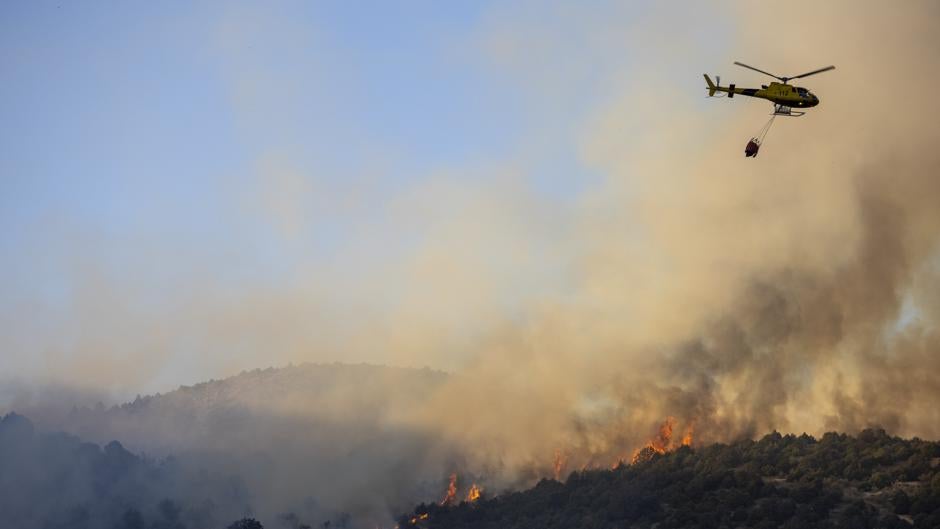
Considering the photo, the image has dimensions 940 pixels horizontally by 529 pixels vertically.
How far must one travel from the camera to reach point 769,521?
182 metres

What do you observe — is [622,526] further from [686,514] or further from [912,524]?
[912,524]

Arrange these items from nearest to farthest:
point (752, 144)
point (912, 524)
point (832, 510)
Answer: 1. point (752, 144)
2. point (912, 524)
3. point (832, 510)

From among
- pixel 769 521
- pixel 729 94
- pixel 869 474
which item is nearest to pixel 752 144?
pixel 729 94

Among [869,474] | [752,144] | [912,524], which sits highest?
[752,144]

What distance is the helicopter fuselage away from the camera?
149 m

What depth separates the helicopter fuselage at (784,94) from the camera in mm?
149375

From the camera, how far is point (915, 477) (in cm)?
19188

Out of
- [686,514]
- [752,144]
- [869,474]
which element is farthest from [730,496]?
[752,144]

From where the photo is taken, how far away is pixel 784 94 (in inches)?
5906

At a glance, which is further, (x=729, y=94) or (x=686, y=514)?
(x=686, y=514)

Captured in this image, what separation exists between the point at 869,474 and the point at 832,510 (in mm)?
15795

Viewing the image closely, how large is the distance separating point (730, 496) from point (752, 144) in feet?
247

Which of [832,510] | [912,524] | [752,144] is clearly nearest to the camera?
[752,144]

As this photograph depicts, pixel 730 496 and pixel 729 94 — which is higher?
pixel 729 94
